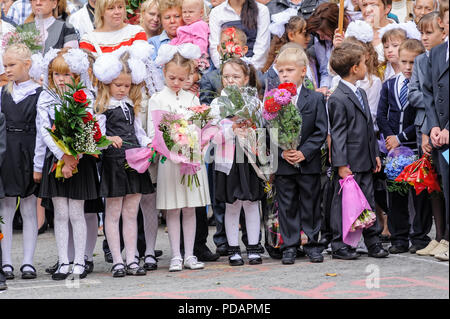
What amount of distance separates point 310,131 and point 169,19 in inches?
89.1

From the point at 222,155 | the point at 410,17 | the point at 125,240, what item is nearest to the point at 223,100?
the point at 222,155

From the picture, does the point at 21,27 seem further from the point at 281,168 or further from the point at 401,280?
the point at 401,280

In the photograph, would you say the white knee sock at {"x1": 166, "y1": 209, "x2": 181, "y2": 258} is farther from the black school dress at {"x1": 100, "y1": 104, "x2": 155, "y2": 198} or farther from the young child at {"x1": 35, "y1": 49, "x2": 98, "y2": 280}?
the young child at {"x1": 35, "y1": 49, "x2": 98, "y2": 280}

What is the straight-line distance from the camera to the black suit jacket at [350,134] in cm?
770

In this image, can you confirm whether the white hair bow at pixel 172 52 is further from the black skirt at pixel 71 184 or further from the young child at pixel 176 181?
the black skirt at pixel 71 184

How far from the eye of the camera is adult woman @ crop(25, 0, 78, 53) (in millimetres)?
8734

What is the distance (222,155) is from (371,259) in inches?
67.6

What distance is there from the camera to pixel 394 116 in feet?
27.1

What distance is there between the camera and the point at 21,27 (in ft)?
27.8

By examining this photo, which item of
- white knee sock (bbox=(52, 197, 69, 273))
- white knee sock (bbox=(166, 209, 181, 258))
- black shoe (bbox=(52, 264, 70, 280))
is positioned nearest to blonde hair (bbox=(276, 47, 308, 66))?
white knee sock (bbox=(166, 209, 181, 258))

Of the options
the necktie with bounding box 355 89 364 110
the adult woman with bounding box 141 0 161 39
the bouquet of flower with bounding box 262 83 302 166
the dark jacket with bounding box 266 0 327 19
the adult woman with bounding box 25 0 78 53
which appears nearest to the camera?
the bouquet of flower with bounding box 262 83 302 166

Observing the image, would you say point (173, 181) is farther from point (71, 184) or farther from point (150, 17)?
point (150, 17)

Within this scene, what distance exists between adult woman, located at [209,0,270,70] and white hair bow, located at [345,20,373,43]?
1025 mm

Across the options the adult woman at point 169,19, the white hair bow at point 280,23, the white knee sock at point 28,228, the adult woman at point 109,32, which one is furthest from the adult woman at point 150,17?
the white knee sock at point 28,228
